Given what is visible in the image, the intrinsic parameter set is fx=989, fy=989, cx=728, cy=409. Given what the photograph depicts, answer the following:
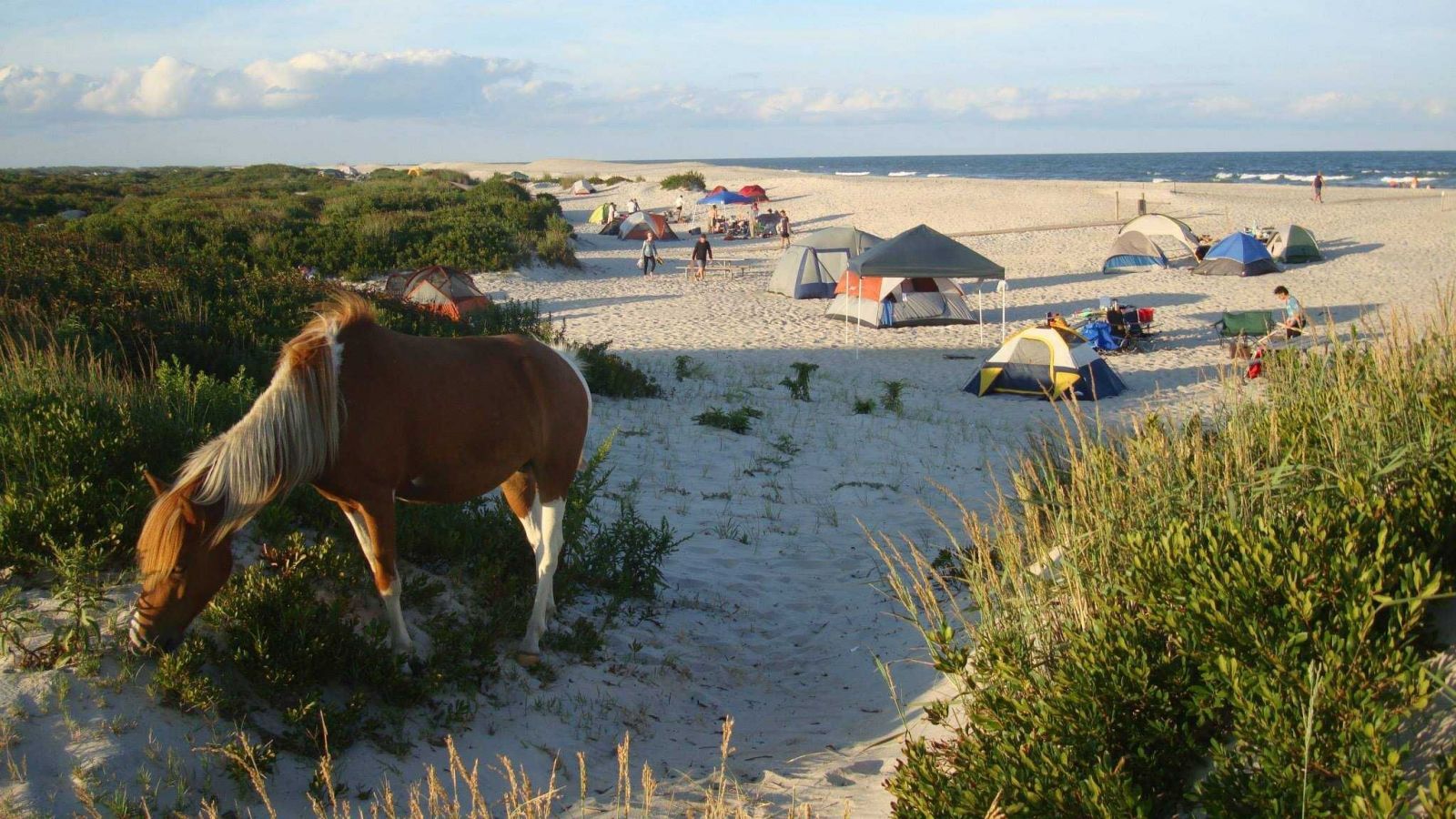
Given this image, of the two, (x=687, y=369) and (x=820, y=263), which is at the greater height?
(x=820, y=263)

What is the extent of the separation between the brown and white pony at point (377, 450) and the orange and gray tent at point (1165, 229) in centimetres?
2866

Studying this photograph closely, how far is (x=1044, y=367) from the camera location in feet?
50.9

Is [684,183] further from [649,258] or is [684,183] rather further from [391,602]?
[391,602]

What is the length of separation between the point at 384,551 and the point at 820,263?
2294 centimetres

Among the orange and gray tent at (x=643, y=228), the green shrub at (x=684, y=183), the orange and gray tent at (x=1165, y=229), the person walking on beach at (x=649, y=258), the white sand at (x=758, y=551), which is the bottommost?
the white sand at (x=758, y=551)

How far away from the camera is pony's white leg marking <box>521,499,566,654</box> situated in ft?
17.5

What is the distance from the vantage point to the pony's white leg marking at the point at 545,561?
532 cm

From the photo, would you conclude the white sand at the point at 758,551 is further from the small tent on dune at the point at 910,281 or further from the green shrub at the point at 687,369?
the small tent on dune at the point at 910,281

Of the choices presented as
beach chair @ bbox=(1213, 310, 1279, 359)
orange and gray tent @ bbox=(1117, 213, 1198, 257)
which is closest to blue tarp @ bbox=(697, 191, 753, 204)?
orange and gray tent @ bbox=(1117, 213, 1198, 257)

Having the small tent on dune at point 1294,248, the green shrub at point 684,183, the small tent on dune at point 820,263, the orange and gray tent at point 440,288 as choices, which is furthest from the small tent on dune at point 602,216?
the small tent on dune at point 1294,248

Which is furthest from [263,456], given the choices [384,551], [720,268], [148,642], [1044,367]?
[720,268]

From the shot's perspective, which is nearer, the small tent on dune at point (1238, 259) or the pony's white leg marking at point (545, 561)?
the pony's white leg marking at point (545, 561)

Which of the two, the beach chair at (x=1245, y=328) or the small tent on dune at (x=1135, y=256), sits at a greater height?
the small tent on dune at (x=1135, y=256)

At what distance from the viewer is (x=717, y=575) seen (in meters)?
7.23
